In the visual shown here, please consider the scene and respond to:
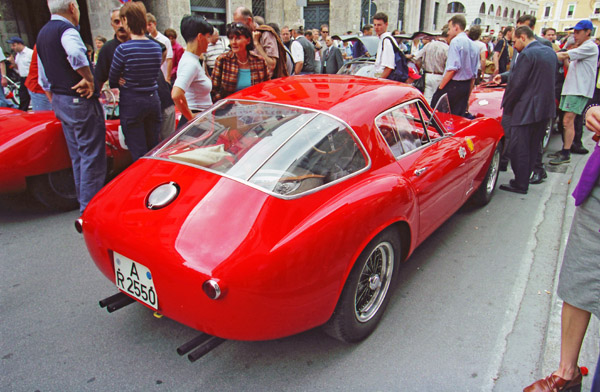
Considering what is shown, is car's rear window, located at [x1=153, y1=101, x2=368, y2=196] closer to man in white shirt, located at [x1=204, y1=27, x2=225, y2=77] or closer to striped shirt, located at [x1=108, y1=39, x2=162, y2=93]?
striped shirt, located at [x1=108, y1=39, x2=162, y2=93]

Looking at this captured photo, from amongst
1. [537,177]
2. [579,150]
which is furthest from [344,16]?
[537,177]

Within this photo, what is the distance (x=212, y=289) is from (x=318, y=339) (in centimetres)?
100

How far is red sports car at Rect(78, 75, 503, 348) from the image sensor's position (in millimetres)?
1927

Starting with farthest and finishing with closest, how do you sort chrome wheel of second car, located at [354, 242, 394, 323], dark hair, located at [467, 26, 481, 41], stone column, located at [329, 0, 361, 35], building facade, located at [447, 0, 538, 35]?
building facade, located at [447, 0, 538, 35]
stone column, located at [329, 0, 361, 35]
dark hair, located at [467, 26, 481, 41]
chrome wheel of second car, located at [354, 242, 394, 323]

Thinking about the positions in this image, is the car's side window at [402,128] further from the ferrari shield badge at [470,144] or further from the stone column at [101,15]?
the stone column at [101,15]

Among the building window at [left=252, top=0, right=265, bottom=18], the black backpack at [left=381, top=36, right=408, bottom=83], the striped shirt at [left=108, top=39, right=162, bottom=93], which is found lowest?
the black backpack at [left=381, top=36, right=408, bottom=83]

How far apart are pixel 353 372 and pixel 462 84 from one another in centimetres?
512

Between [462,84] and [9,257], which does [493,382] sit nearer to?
[9,257]

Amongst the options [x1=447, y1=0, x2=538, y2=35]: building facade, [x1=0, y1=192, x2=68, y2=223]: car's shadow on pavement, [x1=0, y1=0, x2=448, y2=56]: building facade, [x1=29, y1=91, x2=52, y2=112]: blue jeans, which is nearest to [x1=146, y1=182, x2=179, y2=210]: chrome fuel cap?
[x1=0, y1=192, x2=68, y2=223]: car's shadow on pavement

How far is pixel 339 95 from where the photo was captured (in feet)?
9.14

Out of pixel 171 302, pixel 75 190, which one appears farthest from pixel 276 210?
pixel 75 190

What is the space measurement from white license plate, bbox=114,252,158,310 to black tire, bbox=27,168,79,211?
2594mm

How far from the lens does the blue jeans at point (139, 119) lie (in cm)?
411

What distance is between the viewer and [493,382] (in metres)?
2.25
